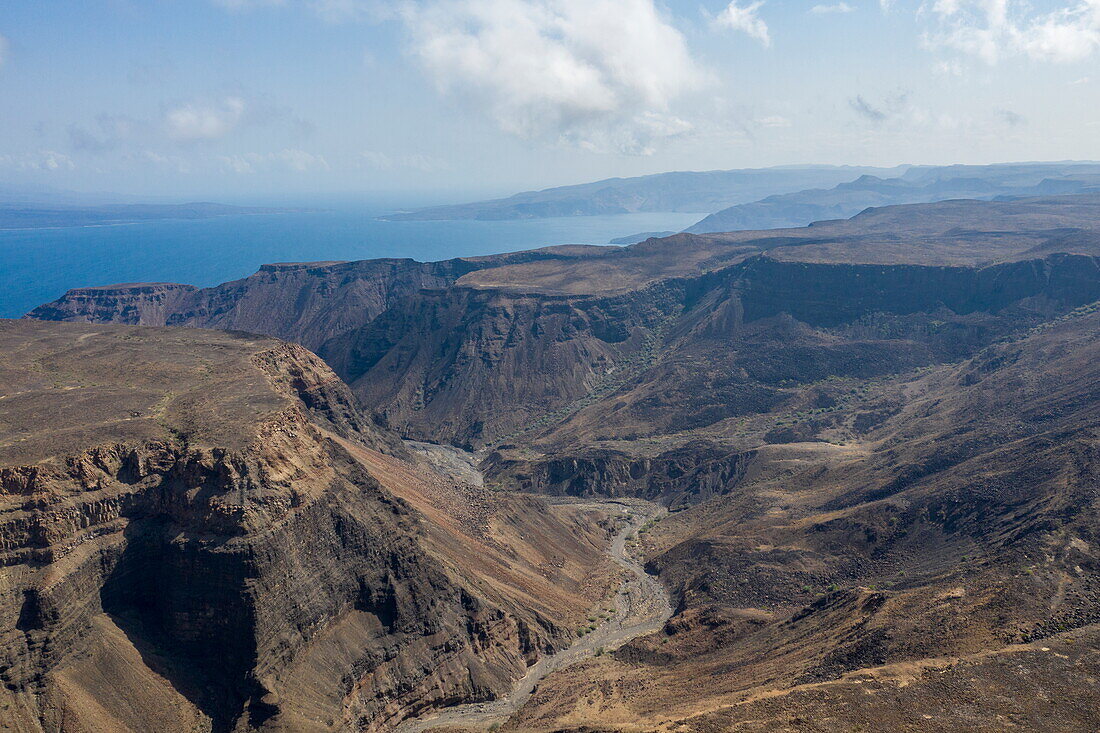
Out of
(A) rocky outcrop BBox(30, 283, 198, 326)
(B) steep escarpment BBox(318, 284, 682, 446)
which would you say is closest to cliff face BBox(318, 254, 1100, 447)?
(B) steep escarpment BBox(318, 284, 682, 446)

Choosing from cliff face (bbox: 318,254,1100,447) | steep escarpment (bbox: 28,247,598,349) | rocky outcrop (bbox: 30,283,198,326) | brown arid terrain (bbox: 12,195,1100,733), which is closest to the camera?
brown arid terrain (bbox: 12,195,1100,733)

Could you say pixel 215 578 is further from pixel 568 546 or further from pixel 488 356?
pixel 488 356

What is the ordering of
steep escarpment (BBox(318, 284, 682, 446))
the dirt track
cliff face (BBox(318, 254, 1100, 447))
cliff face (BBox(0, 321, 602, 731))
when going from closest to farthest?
1. cliff face (BBox(0, 321, 602, 731))
2. the dirt track
3. cliff face (BBox(318, 254, 1100, 447))
4. steep escarpment (BBox(318, 284, 682, 446))

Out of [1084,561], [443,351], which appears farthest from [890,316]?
[1084,561]

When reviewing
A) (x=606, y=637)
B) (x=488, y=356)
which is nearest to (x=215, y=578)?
(x=606, y=637)

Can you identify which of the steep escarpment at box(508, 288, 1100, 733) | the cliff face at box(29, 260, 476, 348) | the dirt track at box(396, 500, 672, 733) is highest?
the cliff face at box(29, 260, 476, 348)

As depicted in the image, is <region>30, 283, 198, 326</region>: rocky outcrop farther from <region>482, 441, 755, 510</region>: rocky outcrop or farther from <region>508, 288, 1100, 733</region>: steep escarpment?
<region>508, 288, 1100, 733</region>: steep escarpment
